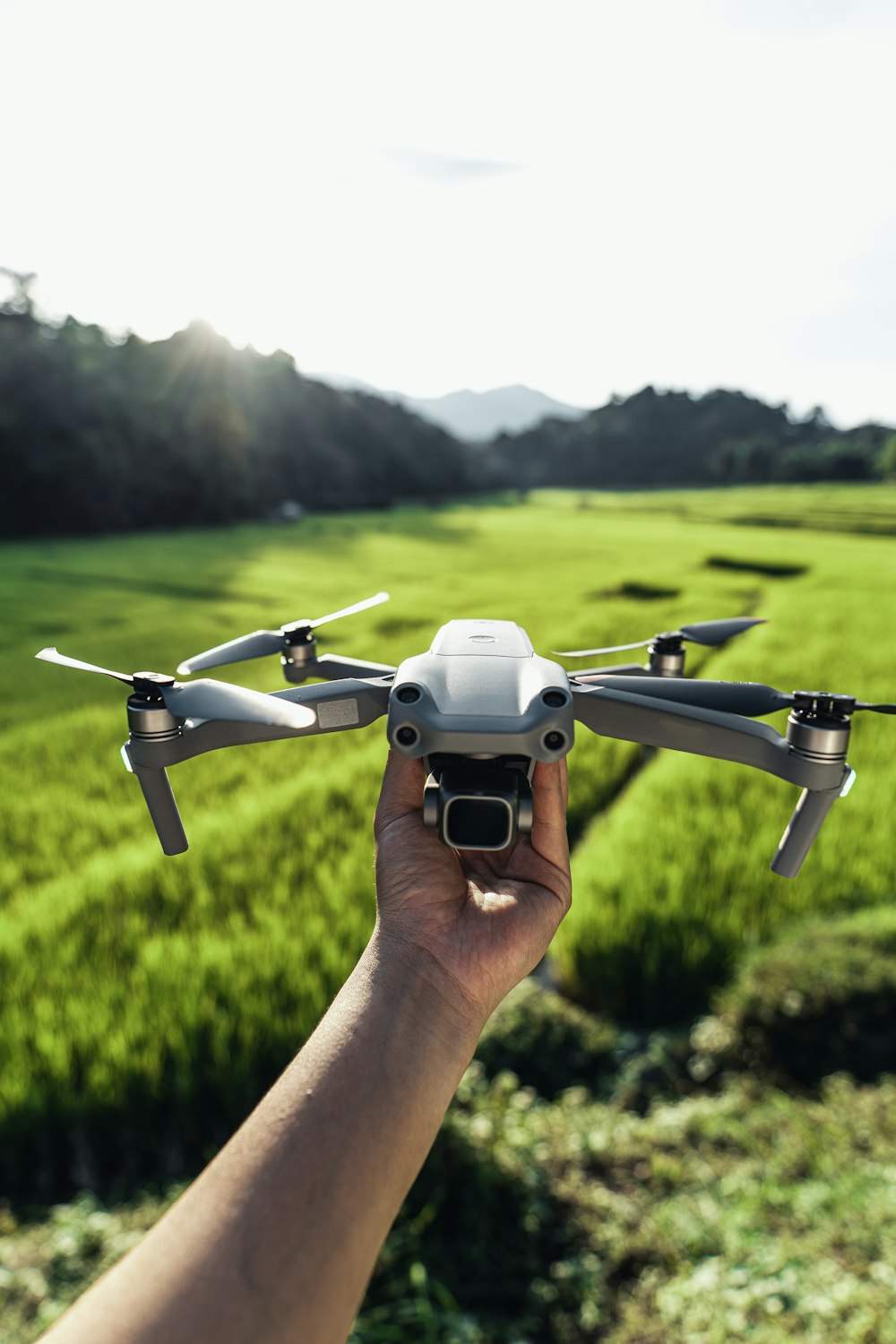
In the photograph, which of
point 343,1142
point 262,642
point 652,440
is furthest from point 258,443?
point 652,440

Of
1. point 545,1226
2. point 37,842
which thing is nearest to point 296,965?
point 545,1226

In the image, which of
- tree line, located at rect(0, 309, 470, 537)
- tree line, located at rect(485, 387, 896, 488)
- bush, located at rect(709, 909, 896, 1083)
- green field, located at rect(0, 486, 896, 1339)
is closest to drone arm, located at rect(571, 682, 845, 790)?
green field, located at rect(0, 486, 896, 1339)

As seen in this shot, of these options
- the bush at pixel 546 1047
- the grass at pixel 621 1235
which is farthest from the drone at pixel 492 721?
the bush at pixel 546 1047

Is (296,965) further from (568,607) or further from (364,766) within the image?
(568,607)

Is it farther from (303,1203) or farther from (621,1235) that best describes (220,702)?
(621,1235)

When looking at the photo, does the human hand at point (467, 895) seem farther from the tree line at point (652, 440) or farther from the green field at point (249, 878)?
the tree line at point (652, 440)
